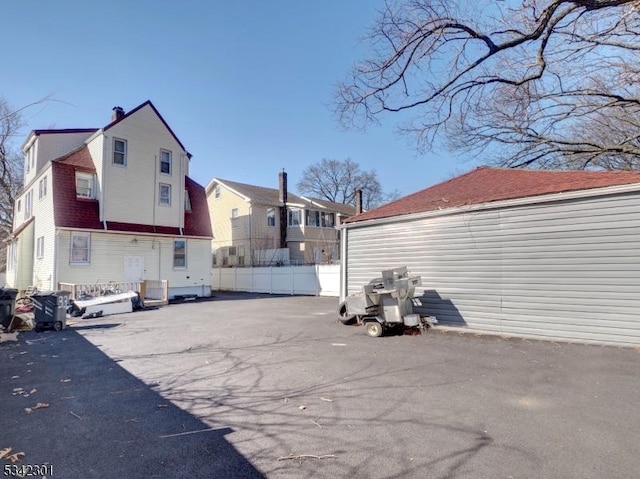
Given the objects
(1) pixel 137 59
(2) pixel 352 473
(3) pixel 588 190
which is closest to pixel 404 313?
(3) pixel 588 190

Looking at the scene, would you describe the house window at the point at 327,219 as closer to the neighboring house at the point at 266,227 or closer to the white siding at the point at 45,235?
the neighboring house at the point at 266,227

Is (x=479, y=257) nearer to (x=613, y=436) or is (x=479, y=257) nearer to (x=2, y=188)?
(x=613, y=436)

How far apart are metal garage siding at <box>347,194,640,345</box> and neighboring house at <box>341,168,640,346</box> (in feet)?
0.07

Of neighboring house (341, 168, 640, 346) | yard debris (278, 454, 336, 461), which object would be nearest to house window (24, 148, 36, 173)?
neighboring house (341, 168, 640, 346)

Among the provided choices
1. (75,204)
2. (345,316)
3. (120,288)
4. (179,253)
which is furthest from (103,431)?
(179,253)

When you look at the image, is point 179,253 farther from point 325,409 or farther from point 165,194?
point 325,409

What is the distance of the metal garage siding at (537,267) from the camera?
301 inches

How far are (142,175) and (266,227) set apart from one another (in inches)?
467

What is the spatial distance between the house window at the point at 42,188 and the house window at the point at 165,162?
5314 mm

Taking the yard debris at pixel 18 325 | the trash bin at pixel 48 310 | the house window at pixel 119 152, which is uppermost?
the house window at pixel 119 152

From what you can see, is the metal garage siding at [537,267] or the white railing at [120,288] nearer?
the metal garage siding at [537,267]

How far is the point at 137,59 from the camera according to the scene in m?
8.75

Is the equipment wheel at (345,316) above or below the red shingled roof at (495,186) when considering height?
below

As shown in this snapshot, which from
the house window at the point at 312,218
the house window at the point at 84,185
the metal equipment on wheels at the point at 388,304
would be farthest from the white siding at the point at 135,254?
the metal equipment on wheels at the point at 388,304
